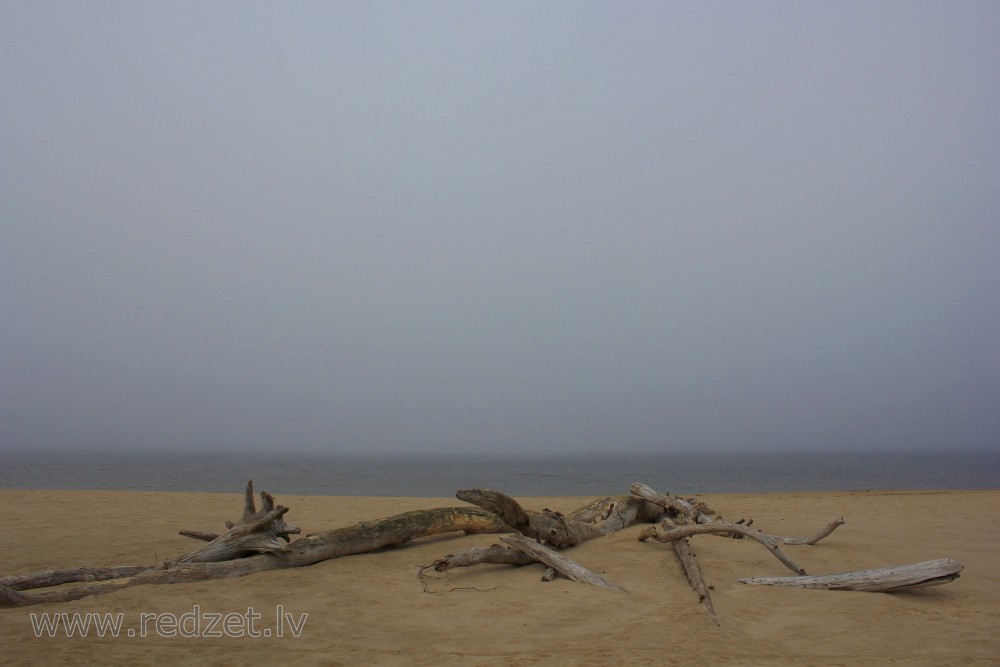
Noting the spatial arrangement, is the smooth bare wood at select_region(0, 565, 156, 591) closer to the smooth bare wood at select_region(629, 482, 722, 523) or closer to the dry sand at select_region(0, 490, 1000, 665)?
the dry sand at select_region(0, 490, 1000, 665)

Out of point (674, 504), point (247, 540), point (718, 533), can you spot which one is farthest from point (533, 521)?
point (674, 504)

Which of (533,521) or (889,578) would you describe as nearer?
(889,578)

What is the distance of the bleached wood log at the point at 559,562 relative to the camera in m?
6.92

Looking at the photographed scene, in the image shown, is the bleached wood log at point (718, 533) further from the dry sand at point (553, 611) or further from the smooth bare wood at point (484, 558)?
the smooth bare wood at point (484, 558)

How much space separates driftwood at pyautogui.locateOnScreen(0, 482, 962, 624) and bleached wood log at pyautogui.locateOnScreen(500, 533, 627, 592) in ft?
0.04

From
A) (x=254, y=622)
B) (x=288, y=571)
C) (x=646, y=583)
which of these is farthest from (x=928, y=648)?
(x=288, y=571)

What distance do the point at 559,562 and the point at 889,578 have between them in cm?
351

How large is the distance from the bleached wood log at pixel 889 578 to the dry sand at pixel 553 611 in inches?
7.7

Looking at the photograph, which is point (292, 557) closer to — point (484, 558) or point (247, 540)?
point (247, 540)

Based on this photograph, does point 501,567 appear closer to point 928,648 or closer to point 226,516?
point 928,648

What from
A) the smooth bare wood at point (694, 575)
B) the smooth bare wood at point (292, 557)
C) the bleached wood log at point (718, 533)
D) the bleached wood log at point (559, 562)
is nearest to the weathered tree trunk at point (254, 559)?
the smooth bare wood at point (292, 557)

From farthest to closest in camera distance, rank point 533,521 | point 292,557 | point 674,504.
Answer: point 674,504 → point 533,521 → point 292,557

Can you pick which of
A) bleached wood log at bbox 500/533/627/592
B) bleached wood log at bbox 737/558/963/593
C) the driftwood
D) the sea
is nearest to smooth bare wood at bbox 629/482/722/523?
the driftwood

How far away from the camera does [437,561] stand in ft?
24.4
